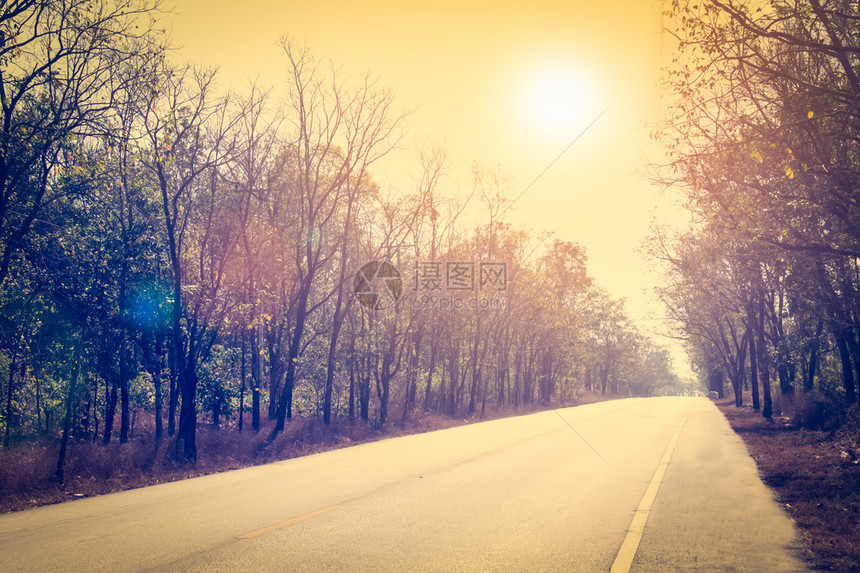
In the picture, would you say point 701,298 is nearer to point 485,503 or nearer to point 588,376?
point 485,503

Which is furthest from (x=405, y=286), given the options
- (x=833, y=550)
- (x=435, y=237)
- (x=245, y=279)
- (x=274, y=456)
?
(x=833, y=550)

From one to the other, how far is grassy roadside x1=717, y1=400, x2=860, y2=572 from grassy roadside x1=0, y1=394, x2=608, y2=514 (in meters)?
11.5

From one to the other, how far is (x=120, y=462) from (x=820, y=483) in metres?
14.0

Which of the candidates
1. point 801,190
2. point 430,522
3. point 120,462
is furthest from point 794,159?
point 120,462

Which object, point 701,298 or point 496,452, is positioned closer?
point 496,452

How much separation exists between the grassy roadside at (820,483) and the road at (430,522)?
0.31m

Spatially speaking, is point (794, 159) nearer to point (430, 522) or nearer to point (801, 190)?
point (801, 190)

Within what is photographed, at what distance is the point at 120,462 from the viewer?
39.0 feet

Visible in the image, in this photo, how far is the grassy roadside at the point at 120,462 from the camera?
381 inches

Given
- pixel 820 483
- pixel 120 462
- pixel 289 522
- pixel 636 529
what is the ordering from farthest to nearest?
1. pixel 120 462
2. pixel 820 483
3. pixel 289 522
4. pixel 636 529

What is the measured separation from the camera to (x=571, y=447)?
15117mm

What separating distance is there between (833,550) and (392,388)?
142 feet

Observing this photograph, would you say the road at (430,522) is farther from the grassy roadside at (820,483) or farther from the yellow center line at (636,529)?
the grassy roadside at (820,483)

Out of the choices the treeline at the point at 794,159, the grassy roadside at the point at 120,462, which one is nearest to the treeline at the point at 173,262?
the grassy roadside at the point at 120,462
